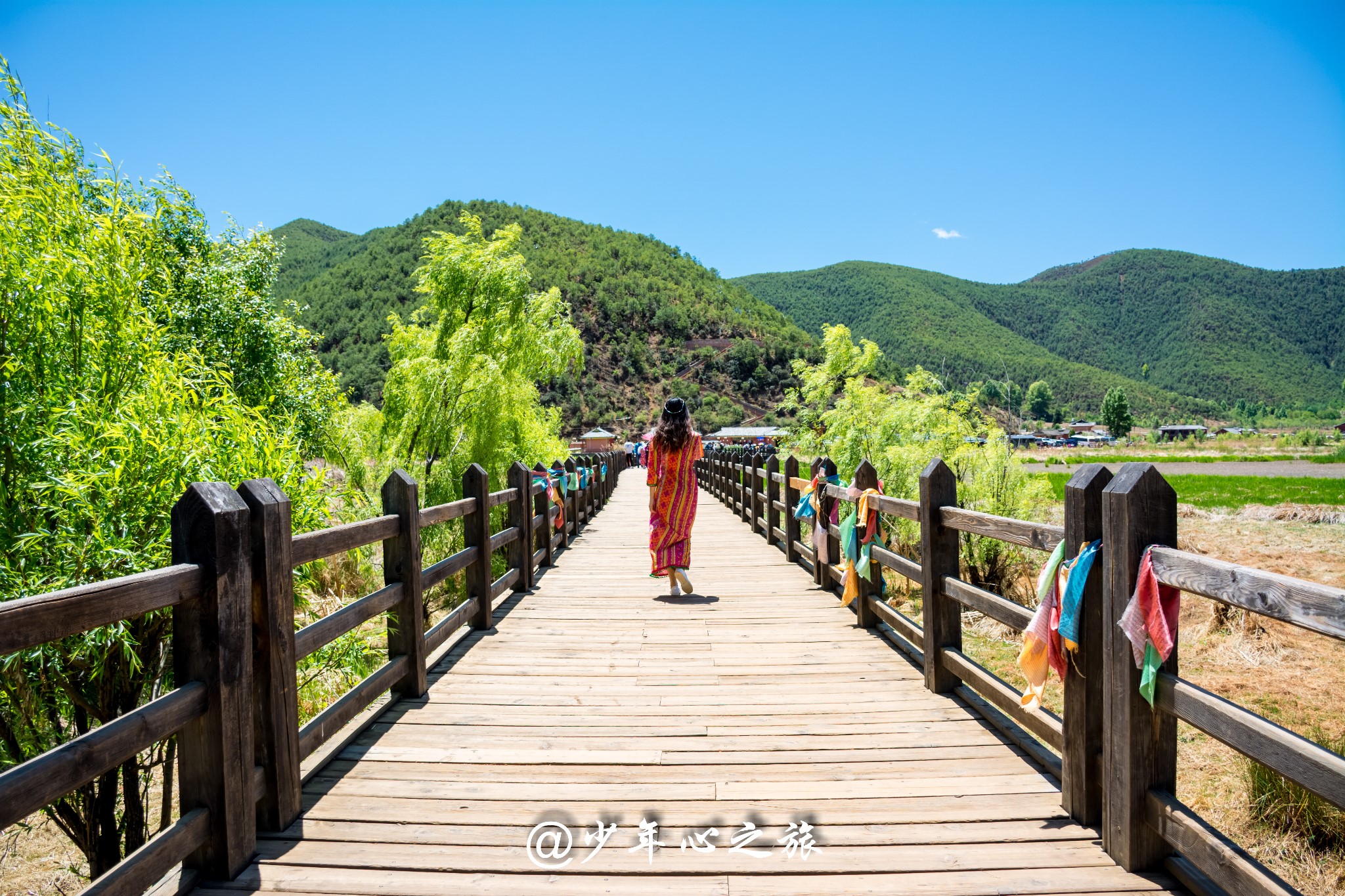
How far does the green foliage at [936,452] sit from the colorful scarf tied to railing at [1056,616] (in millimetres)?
8441

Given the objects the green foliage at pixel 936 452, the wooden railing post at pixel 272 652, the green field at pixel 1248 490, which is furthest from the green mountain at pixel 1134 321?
the wooden railing post at pixel 272 652

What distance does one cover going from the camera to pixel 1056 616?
278cm

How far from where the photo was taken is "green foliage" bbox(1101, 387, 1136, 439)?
106 meters

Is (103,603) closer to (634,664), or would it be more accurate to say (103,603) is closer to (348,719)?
(348,719)

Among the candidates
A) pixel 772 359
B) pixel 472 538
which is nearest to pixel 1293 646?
pixel 472 538

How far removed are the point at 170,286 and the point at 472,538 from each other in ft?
21.6

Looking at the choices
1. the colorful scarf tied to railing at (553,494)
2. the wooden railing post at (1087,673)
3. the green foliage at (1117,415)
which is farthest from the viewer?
the green foliage at (1117,415)

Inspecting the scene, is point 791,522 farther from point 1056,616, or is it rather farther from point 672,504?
point 1056,616

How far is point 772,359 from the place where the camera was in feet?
313

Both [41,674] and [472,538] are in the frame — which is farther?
[472,538]

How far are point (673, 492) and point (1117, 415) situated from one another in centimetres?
11666

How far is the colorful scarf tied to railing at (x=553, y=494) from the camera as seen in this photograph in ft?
28.9

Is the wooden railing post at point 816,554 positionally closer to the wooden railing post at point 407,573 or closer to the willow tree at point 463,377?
the wooden railing post at point 407,573

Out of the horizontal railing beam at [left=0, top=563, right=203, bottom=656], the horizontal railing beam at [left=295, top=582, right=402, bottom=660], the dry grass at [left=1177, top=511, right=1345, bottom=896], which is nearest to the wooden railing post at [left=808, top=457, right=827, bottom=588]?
the dry grass at [left=1177, top=511, right=1345, bottom=896]
